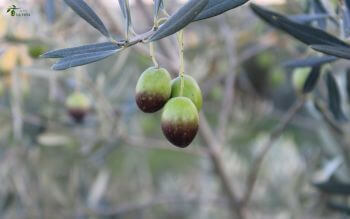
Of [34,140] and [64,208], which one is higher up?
[34,140]

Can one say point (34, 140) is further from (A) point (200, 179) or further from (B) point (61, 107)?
(A) point (200, 179)

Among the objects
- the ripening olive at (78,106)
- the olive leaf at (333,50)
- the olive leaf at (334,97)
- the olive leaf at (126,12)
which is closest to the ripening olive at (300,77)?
the olive leaf at (334,97)

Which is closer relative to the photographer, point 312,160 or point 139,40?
point 139,40

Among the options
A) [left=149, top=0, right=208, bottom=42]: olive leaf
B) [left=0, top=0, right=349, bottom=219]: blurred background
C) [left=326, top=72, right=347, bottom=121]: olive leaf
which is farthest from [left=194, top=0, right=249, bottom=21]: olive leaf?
[left=0, top=0, right=349, bottom=219]: blurred background

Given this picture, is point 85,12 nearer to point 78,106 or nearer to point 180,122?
point 180,122

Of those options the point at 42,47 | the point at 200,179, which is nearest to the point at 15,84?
the point at 42,47

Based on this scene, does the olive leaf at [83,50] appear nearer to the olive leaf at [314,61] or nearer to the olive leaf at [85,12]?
the olive leaf at [85,12]

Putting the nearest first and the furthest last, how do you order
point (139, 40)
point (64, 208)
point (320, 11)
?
point (139, 40) < point (320, 11) < point (64, 208)

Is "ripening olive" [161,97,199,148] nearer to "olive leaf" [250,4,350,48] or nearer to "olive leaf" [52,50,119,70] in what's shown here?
"olive leaf" [52,50,119,70]

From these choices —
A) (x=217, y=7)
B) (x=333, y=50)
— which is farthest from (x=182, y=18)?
(x=333, y=50)
